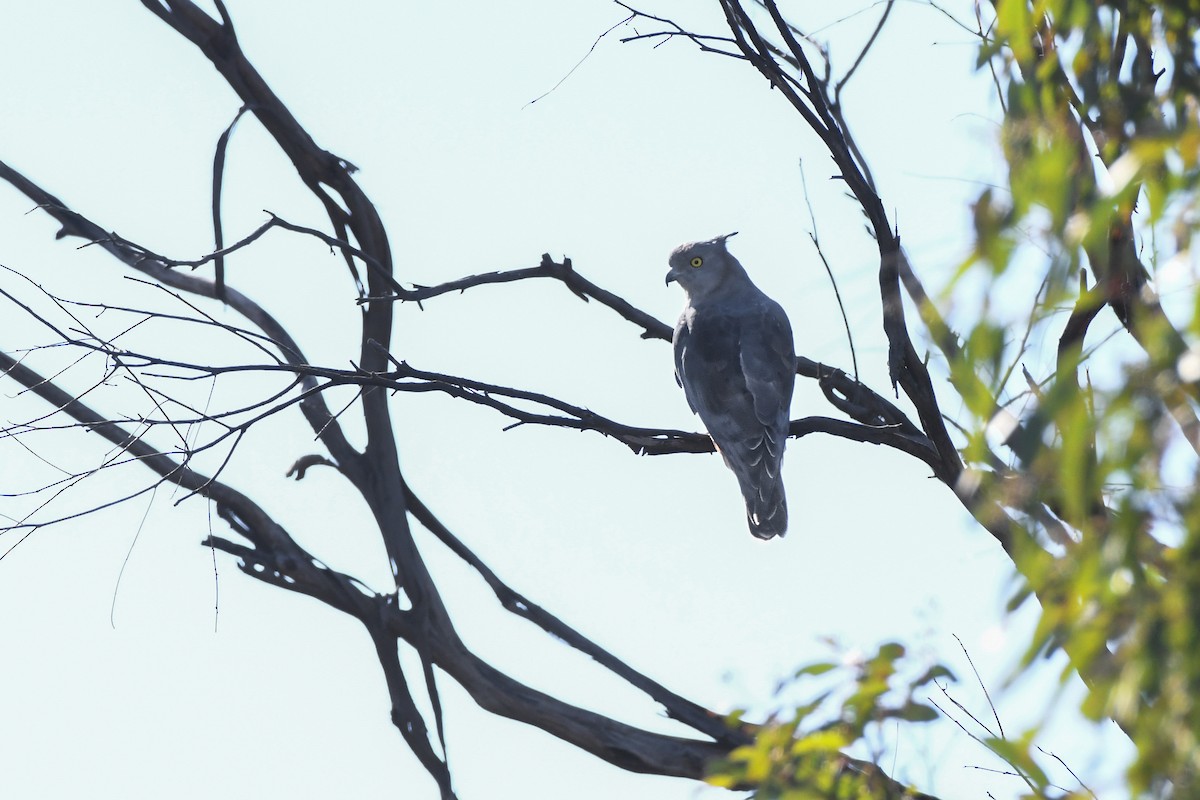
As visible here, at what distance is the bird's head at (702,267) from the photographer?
334 inches

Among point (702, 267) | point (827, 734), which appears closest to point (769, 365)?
point (702, 267)

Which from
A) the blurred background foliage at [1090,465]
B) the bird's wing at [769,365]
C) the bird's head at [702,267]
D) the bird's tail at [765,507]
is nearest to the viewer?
the blurred background foliage at [1090,465]

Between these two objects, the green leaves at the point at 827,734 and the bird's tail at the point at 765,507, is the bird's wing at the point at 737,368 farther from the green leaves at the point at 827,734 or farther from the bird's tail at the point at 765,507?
the green leaves at the point at 827,734

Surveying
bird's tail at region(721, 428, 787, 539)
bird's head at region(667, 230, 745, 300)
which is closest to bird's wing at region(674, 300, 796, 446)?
bird's tail at region(721, 428, 787, 539)

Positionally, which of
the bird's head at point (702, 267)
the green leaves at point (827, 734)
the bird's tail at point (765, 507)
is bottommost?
the green leaves at point (827, 734)

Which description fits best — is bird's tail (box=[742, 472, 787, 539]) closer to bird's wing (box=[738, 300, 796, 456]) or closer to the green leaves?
bird's wing (box=[738, 300, 796, 456])

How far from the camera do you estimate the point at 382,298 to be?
4.86m

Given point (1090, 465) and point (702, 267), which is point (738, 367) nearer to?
point (702, 267)

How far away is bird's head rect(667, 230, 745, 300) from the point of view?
8492 millimetres

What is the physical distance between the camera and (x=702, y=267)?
8500 mm

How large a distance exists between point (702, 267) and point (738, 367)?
1.30 m

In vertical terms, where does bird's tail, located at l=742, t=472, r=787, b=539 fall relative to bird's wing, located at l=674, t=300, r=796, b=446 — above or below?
below

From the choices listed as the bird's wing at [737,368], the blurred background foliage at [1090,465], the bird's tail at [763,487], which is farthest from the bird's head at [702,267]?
the blurred background foliage at [1090,465]

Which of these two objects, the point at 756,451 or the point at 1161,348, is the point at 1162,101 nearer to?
the point at 1161,348
